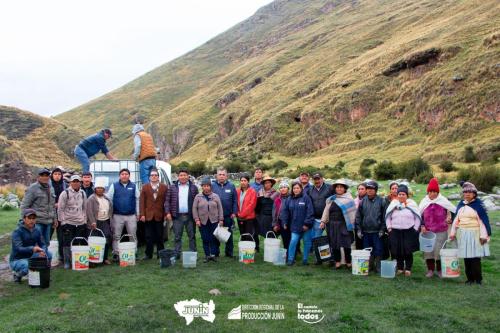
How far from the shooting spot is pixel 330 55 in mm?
92438

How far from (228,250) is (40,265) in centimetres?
430

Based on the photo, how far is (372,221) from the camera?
31.6 ft

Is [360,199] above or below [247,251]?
above

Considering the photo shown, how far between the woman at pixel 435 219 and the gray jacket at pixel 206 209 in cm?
425

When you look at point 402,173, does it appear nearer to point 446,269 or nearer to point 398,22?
point 446,269

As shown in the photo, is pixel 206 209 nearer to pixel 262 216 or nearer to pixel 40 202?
pixel 262 216

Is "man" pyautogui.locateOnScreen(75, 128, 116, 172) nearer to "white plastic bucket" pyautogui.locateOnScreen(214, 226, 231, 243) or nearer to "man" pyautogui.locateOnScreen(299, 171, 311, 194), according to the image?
"white plastic bucket" pyautogui.locateOnScreen(214, 226, 231, 243)

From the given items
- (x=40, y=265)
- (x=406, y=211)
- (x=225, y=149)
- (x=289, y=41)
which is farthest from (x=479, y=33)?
(x=289, y=41)

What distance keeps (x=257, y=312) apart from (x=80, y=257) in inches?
178

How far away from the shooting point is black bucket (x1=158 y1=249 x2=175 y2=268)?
990cm

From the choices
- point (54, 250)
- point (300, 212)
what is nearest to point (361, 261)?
point (300, 212)

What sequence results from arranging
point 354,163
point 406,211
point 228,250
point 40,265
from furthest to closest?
point 354,163 < point 228,250 < point 406,211 < point 40,265

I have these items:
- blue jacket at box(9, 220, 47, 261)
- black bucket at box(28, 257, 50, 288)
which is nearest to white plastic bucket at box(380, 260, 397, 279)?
black bucket at box(28, 257, 50, 288)

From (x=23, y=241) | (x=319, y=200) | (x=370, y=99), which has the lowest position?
(x=23, y=241)
